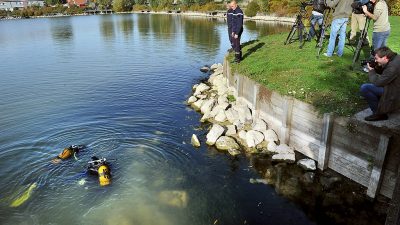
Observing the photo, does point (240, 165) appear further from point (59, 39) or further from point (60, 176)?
point (59, 39)

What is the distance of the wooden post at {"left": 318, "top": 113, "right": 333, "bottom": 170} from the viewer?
35.0 feet

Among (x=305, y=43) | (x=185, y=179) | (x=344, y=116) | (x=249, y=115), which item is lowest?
(x=185, y=179)

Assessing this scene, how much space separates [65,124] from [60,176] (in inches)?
203

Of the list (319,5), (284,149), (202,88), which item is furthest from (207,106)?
(319,5)

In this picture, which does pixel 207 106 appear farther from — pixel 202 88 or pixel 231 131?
pixel 202 88

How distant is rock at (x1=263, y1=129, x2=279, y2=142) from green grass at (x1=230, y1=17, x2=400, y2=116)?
5.87 ft

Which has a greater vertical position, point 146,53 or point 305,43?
point 305,43

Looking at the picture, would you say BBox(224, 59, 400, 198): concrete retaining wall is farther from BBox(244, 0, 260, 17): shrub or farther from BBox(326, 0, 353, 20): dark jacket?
BBox(244, 0, 260, 17): shrub

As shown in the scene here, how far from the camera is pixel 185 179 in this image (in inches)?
461

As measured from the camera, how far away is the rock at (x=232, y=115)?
15.7m

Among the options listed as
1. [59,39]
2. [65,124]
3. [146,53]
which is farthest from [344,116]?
[59,39]

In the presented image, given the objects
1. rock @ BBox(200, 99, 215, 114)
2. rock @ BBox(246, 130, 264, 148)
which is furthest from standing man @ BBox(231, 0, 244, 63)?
rock @ BBox(246, 130, 264, 148)

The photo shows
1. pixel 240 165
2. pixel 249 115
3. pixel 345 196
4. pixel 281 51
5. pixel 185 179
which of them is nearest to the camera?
pixel 345 196

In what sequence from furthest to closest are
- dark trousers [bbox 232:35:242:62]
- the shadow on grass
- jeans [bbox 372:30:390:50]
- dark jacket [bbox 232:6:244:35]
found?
1. the shadow on grass
2. dark trousers [bbox 232:35:242:62]
3. dark jacket [bbox 232:6:244:35]
4. jeans [bbox 372:30:390:50]
